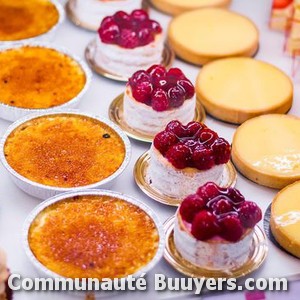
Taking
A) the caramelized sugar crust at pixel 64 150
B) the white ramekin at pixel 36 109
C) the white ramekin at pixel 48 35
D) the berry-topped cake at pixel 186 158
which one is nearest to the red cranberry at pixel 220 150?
the berry-topped cake at pixel 186 158

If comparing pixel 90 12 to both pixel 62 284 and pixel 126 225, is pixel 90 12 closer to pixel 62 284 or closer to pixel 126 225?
pixel 126 225

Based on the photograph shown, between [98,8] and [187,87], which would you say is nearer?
[187,87]

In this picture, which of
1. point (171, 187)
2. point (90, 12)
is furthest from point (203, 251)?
point (90, 12)

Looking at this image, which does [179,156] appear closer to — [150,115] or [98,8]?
[150,115]

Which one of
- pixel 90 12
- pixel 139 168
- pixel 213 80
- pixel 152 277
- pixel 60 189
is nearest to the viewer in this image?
pixel 152 277

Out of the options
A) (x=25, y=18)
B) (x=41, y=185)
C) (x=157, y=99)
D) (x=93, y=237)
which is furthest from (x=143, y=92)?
(x=25, y=18)

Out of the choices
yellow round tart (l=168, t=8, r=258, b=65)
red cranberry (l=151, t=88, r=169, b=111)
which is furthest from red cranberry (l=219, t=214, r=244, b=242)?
yellow round tart (l=168, t=8, r=258, b=65)
